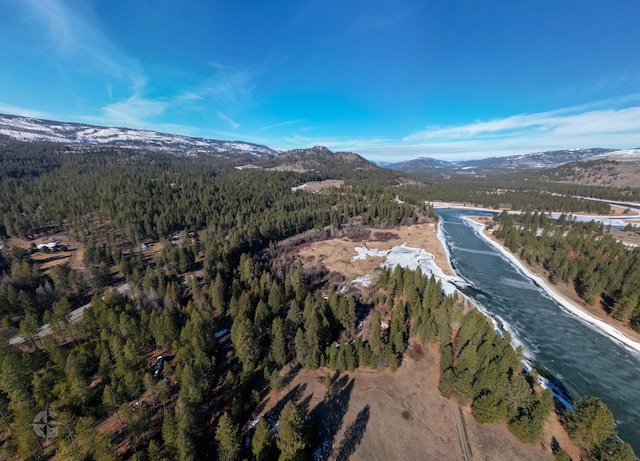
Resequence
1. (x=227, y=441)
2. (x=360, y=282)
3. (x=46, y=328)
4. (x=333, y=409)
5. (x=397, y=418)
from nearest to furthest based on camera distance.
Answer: (x=227, y=441) → (x=397, y=418) → (x=333, y=409) → (x=46, y=328) → (x=360, y=282)

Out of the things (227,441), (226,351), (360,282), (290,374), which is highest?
(227,441)

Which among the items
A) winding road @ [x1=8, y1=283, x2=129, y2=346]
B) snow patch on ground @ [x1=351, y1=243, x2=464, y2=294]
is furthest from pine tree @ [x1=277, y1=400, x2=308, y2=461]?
snow patch on ground @ [x1=351, y1=243, x2=464, y2=294]

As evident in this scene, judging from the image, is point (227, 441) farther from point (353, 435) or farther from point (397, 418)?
point (397, 418)

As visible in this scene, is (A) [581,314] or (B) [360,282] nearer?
(A) [581,314]

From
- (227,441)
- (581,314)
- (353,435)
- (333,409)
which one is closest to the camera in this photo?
(227,441)

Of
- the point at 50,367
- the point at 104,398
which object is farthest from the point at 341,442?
the point at 50,367

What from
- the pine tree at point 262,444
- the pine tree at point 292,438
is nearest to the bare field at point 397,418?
the pine tree at point 292,438

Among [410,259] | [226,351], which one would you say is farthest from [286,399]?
[410,259]
